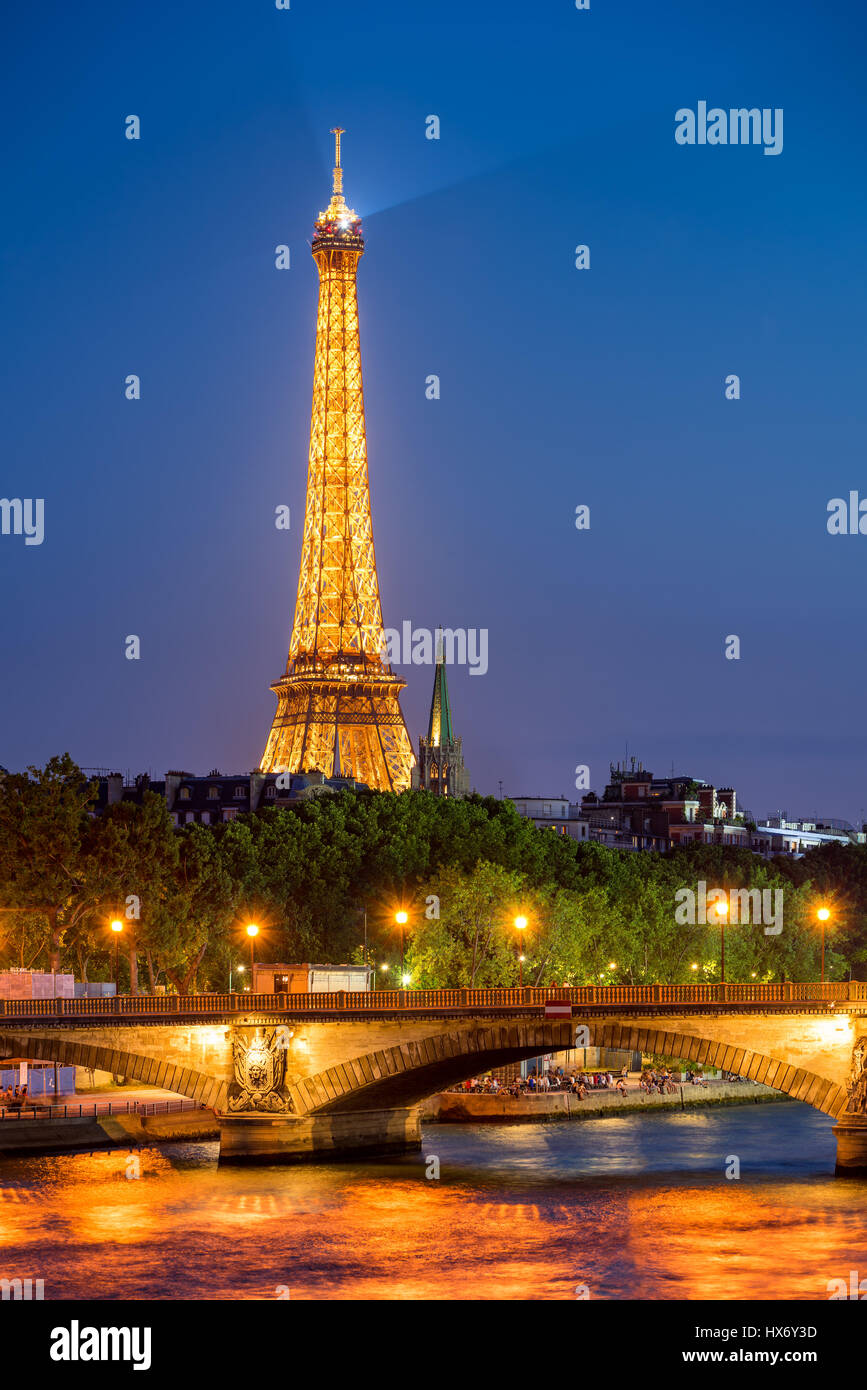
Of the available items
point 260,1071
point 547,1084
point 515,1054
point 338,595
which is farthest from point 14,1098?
point 338,595

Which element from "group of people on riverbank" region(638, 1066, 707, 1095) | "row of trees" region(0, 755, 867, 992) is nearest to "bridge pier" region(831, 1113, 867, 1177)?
"group of people on riverbank" region(638, 1066, 707, 1095)

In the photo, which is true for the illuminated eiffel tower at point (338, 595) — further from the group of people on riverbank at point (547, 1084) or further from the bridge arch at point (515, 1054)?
the bridge arch at point (515, 1054)

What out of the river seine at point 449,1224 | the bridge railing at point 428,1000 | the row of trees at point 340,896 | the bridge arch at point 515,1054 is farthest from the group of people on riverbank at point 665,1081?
the bridge arch at point 515,1054

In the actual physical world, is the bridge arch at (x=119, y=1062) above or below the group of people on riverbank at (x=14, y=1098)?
above

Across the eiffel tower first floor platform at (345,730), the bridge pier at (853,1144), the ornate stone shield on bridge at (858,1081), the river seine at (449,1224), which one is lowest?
the river seine at (449,1224)

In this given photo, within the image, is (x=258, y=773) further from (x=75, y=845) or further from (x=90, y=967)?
(x=75, y=845)
